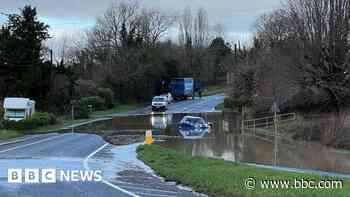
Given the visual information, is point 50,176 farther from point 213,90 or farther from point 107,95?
point 213,90

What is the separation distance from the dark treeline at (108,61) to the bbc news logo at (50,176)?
157 feet

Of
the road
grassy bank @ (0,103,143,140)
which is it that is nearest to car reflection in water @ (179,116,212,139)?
grassy bank @ (0,103,143,140)

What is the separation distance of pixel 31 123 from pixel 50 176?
3808 cm

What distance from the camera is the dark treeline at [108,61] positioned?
224 feet

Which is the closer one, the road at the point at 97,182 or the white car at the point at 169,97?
the road at the point at 97,182

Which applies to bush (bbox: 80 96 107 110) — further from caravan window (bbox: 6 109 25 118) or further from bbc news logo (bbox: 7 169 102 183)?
bbc news logo (bbox: 7 169 102 183)

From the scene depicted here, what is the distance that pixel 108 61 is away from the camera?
103938 mm

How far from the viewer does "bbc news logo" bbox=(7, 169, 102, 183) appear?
1662 centimetres

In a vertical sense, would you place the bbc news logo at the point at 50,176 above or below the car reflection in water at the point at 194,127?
above

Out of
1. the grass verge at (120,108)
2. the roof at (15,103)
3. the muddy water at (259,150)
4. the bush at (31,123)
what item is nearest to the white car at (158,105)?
the grass verge at (120,108)

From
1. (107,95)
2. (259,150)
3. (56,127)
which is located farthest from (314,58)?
(107,95)

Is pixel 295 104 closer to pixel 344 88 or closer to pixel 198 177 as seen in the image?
pixel 344 88

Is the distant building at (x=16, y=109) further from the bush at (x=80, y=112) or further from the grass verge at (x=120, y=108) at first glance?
the grass verge at (x=120, y=108)

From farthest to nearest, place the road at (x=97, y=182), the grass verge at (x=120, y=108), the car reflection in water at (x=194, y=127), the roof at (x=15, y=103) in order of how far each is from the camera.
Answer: the grass verge at (x=120, y=108)
the roof at (x=15, y=103)
the car reflection in water at (x=194, y=127)
the road at (x=97, y=182)
